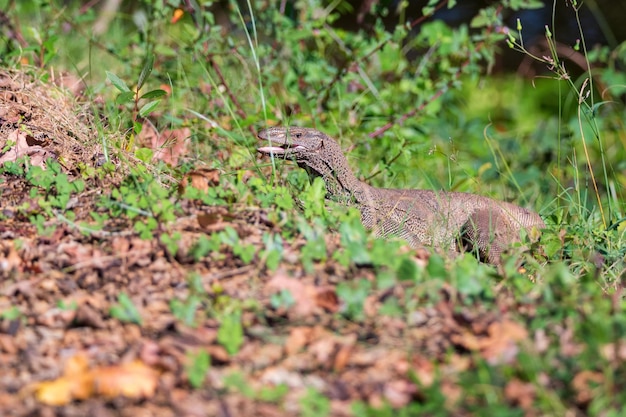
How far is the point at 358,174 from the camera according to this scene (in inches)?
217

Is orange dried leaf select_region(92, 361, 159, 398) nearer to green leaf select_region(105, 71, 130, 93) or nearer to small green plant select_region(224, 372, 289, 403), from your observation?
small green plant select_region(224, 372, 289, 403)

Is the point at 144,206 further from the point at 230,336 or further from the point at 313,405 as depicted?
the point at 313,405

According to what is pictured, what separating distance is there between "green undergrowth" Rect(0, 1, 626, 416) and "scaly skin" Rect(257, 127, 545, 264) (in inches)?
6.3

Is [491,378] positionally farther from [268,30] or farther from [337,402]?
[268,30]

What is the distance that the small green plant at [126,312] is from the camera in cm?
291

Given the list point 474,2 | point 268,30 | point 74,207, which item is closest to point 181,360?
point 74,207

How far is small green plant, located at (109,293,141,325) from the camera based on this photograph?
2.91 m

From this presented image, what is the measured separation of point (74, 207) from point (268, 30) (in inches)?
109

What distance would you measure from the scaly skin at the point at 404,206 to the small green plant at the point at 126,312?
188cm

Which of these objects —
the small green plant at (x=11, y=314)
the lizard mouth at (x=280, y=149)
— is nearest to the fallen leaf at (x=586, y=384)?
the small green plant at (x=11, y=314)

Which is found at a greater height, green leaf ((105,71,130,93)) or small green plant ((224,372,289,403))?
green leaf ((105,71,130,93))

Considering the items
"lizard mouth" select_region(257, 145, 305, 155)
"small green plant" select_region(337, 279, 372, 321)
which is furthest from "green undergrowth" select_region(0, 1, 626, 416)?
"lizard mouth" select_region(257, 145, 305, 155)

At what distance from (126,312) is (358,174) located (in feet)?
9.20

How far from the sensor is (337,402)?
8.60ft
